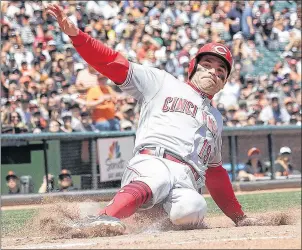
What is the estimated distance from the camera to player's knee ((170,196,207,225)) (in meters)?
5.54

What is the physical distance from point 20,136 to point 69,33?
6261mm

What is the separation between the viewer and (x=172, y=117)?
5809 mm

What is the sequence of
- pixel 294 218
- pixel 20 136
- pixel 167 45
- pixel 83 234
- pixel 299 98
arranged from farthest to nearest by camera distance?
pixel 167 45 → pixel 299 98 → pixel 20 136 → pixel 294 218 → pixel 83 234

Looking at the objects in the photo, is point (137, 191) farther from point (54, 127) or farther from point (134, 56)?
point (134, 56)

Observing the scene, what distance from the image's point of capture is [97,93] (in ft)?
39.6

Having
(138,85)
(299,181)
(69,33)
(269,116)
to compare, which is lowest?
(299,181)

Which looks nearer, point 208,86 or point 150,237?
point 150,237

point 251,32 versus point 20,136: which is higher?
point 251,32

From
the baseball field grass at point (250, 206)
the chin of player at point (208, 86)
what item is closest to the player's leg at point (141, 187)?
the chin of player at point (208, 86)

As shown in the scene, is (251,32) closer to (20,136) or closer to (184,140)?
(20,136)

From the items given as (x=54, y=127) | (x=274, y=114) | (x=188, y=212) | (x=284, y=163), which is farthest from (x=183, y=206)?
(x=274, y=114)

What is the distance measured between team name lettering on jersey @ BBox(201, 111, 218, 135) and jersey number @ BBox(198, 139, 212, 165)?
0.35ft

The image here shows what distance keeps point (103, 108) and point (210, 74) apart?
640 cm

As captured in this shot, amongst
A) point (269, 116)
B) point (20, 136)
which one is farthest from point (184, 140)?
point (269, 116)
